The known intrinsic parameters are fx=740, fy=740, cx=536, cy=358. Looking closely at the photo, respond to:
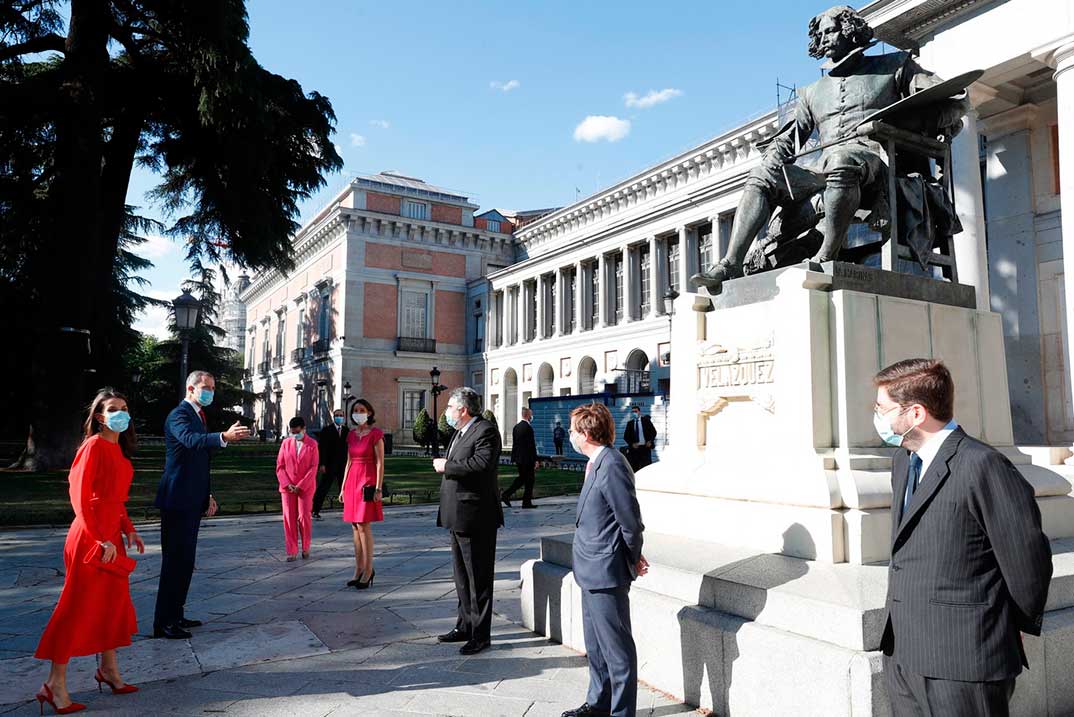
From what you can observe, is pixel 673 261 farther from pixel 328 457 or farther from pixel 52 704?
pixel 52 704

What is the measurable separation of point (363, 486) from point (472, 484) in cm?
229

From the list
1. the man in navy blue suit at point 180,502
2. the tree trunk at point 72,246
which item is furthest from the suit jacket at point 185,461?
the tree trunk at point 72,246

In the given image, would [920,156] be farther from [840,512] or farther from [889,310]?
[840,512]

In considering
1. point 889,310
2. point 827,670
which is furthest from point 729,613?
point 889,310

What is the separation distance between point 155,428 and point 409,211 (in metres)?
22.3

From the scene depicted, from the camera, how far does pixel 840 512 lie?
146 inches

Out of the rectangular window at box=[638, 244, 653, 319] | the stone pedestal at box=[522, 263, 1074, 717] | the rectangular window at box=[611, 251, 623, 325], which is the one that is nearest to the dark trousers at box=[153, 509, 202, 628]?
the stone pedestal at box=[522, 263, 1074, 717]

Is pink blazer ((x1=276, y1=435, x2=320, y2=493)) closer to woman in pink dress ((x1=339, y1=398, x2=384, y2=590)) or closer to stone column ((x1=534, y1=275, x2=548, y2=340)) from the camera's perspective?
woman in pink dress ((x1=339, y1=398, x2=384, y2=590))

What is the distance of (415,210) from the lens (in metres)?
54.0

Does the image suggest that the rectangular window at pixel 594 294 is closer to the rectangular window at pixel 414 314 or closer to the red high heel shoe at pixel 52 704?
the rectangular window at pixel 414 314

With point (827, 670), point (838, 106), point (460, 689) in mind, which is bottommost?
point (460, 689)

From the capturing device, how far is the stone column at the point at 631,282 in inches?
1704

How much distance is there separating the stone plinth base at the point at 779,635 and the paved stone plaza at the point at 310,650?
313mm

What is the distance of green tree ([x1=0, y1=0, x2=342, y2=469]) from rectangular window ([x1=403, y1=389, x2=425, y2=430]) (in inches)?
1184
